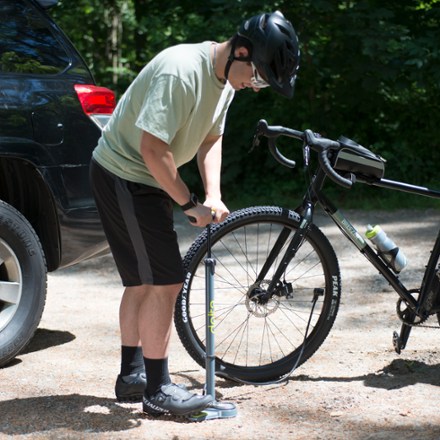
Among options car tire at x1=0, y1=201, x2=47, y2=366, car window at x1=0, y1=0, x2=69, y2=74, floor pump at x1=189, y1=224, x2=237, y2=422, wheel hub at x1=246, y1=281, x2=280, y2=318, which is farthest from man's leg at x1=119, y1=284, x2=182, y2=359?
car window at x1=0, y1=0, x2=69, y2=74

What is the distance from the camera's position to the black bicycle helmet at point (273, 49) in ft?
11.9

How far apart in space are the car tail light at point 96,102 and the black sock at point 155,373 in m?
1.61

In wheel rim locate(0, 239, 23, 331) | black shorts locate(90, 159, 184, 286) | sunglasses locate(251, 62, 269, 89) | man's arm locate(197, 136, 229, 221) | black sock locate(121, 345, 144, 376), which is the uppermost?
sunglasses locate(251, 62, 269, 89)

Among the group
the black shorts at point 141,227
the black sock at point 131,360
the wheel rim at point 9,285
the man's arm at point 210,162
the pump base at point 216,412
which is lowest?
the pump base at point 216,412

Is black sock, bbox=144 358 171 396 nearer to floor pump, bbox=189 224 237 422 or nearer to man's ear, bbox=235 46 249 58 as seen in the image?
floor pump, bbox=189 224 237 422

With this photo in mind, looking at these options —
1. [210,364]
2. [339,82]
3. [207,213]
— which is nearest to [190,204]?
[207,213]

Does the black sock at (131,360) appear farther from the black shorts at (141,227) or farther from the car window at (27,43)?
the car window at (27,43)

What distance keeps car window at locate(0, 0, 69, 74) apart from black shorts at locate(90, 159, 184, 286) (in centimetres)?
130

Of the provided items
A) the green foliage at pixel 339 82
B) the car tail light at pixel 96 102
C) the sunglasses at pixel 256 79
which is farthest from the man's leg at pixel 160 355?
the green foliage at pixel 339 82

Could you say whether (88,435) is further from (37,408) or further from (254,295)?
(254,295)

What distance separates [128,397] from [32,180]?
1.39 metres

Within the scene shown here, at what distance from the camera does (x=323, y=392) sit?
14.2 feet

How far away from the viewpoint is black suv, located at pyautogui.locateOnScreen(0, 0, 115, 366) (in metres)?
4.77

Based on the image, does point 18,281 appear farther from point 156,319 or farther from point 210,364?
point 210,364
